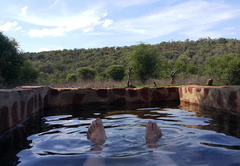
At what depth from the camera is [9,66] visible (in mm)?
15828

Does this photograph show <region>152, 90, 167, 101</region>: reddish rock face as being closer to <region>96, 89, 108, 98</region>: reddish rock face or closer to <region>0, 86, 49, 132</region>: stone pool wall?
<region>96, 89, 108, 98</region>: reddish rock face

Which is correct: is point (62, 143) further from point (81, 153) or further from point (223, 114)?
point (223, 114)

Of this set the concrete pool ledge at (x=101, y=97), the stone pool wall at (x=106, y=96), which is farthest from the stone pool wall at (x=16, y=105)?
the stone pool wall at (x=106, y=96)

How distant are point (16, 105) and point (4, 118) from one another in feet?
1.73

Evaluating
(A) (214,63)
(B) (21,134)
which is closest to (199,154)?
(B) (21,134)

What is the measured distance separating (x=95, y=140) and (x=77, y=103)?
3767 mm

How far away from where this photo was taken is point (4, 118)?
2.99 m

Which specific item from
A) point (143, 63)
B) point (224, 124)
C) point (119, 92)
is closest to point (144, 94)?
point (119, 92)

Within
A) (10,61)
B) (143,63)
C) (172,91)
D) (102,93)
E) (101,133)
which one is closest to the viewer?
(101,133)

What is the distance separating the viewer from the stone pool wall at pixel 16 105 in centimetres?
296

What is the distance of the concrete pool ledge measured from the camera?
3.31 metres

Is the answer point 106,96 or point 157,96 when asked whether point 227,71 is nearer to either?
point 157,96

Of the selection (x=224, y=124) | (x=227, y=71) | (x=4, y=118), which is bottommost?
(x=224, y=124)

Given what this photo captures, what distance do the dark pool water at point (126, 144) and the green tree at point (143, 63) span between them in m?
16.1
